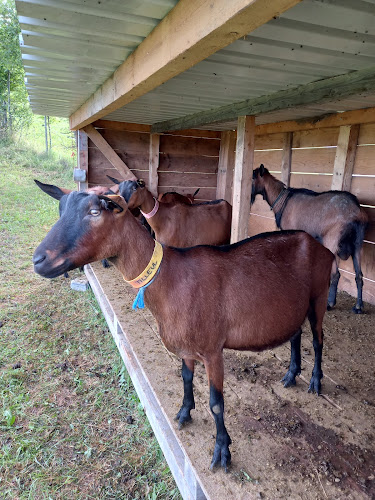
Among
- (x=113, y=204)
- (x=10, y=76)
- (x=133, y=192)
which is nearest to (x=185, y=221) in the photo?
Result: (x=133, y=192)

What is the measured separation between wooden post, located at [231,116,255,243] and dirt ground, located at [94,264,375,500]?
58.5 inches

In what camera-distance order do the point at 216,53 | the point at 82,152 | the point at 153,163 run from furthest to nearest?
the point at 153,163 < the point at 82,152 < the point at 216,53

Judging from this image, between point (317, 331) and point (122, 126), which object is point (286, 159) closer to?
point (122, 126)

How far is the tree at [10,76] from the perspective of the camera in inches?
659

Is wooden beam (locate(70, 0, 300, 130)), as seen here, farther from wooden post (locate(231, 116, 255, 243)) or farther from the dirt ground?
the dirt ground

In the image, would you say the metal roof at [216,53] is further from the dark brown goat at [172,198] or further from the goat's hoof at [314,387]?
the dark brown goat at [172,198]

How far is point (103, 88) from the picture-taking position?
12.8ft

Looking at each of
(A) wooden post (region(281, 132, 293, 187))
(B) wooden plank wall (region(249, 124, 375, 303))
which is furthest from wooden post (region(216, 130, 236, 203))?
(A) wooden post (region(281, 132, 293, 187))

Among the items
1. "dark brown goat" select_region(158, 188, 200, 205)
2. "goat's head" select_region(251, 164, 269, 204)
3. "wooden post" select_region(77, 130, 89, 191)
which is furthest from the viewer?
"dark brown goat" select_region(158, 188, 200, 205)

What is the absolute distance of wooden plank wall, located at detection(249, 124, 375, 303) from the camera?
4.64 meters

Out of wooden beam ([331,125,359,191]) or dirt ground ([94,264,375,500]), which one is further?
wooden beam ([331,125,359,191])

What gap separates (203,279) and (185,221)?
3676 millimetres

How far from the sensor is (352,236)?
445 cm

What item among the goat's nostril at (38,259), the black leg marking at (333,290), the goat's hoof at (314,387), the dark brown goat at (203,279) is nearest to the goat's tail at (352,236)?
the black leg marking at (333,290)
